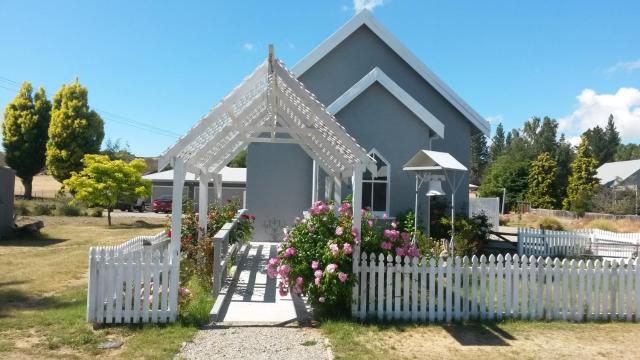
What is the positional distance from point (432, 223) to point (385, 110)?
3681 millimetres

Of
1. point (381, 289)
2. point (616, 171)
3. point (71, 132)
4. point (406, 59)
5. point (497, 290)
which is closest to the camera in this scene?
point (381, 289)

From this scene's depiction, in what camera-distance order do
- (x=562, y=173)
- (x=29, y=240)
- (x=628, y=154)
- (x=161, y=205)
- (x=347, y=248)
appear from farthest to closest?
1. (x=628, y=154)
2. (x=562, y=173)
3. (x=161, y=205)
4. (x=29, y=240)
5. (x=347, y=248)

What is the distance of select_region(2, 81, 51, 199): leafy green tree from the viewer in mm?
40069

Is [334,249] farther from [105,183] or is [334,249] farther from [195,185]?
[195,185]

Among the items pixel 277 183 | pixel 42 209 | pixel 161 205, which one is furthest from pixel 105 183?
pixel 277 183

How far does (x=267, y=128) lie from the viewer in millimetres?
8539

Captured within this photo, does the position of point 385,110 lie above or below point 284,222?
above

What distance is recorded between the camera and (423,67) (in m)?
16.0

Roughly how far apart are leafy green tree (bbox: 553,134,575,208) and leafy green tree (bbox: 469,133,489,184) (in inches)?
1202

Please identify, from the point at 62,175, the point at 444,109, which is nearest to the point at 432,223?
the point at 444,109

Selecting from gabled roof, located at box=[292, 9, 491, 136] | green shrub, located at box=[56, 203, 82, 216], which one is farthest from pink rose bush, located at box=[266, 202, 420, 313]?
green shrub, located at box=[56, 203, 82, 216]

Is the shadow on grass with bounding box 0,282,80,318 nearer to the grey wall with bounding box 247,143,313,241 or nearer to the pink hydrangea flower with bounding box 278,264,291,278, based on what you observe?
the pink hydrangea flower with bounding box 278,264,291,278

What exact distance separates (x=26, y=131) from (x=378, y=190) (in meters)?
38.2

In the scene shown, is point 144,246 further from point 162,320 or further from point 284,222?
point 284,222
